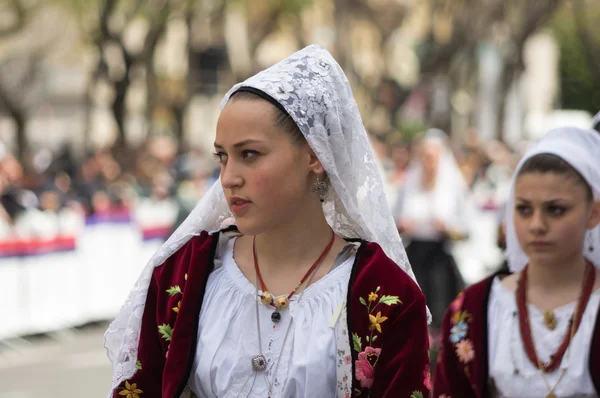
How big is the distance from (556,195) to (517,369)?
0.63 meters

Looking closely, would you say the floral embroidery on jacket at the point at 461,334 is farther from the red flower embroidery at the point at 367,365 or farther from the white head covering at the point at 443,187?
the white head covering at the point at 443,187

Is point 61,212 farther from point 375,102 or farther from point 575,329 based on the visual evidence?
point 375,102

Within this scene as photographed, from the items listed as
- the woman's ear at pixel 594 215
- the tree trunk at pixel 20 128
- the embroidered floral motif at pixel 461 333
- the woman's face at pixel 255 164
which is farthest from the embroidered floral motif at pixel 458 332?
the tree trunk at pixel 20 128

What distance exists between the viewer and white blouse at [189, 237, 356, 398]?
303 centimetres

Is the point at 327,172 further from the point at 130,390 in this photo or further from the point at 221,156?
the point at 130,390

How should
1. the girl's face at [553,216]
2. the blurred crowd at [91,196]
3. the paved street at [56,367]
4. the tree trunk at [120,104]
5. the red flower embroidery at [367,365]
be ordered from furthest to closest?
the tree trunk at [120,104] → the blurred crowd at [91,196] → the paved street at [56,367] → the girl's face at [553,216] → the red flower embroidery at [367,365]

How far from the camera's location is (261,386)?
10.1 ft

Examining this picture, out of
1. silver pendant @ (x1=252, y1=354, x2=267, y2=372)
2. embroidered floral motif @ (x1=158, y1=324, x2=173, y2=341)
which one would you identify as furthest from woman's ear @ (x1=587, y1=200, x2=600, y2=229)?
embroidered floral motif @ (x1=158, y1=324, x2=173, y2=341)

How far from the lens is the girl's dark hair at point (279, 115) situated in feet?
10.1

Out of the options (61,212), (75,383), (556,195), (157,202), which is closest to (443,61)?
(157,202)

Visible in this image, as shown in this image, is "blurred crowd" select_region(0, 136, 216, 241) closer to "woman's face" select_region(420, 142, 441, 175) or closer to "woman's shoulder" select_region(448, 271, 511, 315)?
"woman's face" select_region(420, 142, 441, 175)

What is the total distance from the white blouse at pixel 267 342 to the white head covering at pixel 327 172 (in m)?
0.19

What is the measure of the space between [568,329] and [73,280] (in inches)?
355

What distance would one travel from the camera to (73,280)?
40.8 ft
